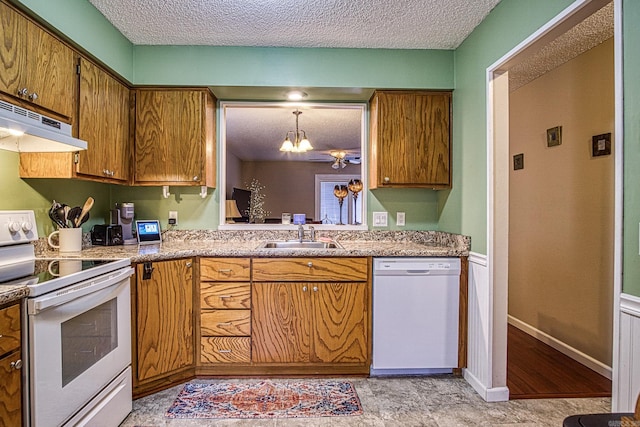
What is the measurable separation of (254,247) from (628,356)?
199 centimetres

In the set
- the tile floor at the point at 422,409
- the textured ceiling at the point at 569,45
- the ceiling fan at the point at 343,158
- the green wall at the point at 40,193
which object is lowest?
the tile floor at the point at 422,409

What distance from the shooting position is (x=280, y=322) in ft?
7.76

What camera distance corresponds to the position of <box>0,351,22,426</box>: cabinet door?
1218mm

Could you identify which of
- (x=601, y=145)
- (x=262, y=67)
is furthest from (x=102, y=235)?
(x=601, y=145)

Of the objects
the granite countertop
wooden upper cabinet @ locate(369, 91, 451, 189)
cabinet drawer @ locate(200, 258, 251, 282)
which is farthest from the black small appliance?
wooden upper cabinet @ locate(369, 91, 451, 189)

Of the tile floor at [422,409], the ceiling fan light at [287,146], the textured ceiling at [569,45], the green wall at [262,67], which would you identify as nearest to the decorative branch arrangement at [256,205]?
the ceiling fan light at [287,146]

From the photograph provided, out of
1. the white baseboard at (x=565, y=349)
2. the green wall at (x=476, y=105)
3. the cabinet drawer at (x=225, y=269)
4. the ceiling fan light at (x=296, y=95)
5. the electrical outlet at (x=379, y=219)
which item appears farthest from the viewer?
the electrical outlet at (x=379, y=219)

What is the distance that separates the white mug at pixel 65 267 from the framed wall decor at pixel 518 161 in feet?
11.2

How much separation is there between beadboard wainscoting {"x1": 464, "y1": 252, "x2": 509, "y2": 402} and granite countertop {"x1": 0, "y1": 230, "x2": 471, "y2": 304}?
18 cm

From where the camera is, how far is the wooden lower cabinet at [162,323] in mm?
2121

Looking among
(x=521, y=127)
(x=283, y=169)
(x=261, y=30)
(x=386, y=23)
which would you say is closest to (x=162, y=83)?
(x=261, y=30)

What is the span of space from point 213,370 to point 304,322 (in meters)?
0.68

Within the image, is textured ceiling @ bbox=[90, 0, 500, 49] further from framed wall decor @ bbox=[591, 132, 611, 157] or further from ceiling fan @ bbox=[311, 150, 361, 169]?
framed wall decor @ bbox=[591, 132, 611, 157]

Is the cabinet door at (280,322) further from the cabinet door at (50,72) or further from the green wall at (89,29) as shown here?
the green wall at (89,29)
